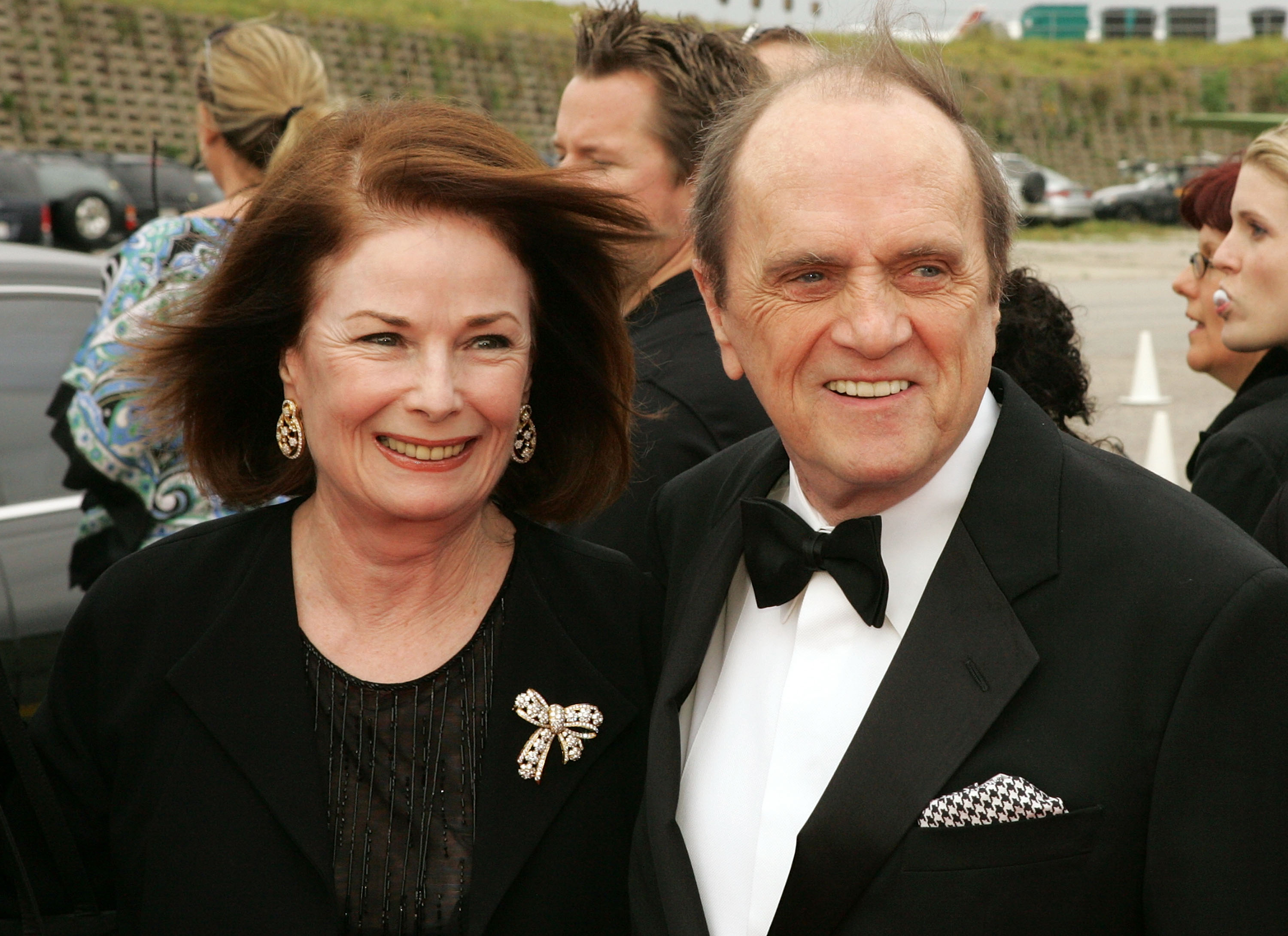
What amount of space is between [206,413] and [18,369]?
6.85 feet

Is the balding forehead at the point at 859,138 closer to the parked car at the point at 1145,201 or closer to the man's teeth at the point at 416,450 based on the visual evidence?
the man's teeth at the point at 416,450

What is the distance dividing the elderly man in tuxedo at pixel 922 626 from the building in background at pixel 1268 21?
8062cm

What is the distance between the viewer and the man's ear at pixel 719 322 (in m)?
2.31

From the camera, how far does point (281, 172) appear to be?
254cm

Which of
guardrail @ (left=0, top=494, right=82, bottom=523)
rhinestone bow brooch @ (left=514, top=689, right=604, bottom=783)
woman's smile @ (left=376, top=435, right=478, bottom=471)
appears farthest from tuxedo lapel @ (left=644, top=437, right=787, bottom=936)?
guardrail @ (left=0, top=494, right=82, bottom=523)

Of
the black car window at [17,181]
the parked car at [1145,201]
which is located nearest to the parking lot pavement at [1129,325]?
the parked car at [1145,201]

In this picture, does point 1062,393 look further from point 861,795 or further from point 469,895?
point 469,895

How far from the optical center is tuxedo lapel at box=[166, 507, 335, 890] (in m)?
2.22

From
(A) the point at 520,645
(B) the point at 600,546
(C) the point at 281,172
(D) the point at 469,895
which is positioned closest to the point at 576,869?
(D) the point at 469,895

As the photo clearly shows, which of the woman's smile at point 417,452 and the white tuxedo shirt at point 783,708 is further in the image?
the woman's smile at point 417,452

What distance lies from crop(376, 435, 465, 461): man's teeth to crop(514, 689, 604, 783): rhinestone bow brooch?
45 cm

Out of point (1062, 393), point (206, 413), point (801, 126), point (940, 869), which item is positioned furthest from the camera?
point (1062, 393)

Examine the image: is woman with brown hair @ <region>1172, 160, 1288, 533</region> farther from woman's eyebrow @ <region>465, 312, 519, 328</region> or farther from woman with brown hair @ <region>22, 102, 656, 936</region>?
woman's eyebrow @ <region>465, 312, 519, 328</region>

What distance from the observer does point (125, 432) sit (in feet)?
12.1
